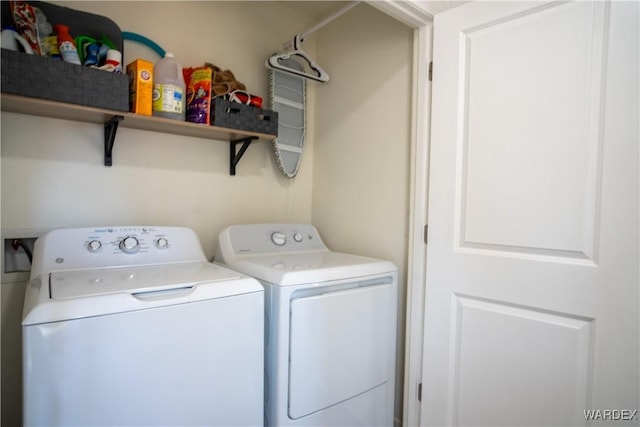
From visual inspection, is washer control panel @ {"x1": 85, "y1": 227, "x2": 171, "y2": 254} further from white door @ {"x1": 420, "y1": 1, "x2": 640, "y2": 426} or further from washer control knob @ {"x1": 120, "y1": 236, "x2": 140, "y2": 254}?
white door @ {"x1": 420, "y1": 1, "x2": 640, "y2": 426}

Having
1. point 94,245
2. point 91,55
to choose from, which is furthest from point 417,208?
point 91,55

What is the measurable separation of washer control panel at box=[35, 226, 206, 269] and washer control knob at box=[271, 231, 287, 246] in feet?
1.31

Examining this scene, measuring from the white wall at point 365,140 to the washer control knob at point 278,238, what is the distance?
1.24 ft

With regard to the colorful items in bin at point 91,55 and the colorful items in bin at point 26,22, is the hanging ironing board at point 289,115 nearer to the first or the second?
the colorful items in bin at point 91,55

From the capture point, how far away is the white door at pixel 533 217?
3.80ft

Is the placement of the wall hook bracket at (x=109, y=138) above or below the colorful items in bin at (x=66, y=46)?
below

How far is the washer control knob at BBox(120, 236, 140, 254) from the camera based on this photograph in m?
1.49

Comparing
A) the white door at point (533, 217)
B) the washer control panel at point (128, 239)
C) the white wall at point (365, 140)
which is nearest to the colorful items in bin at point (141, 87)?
the washer control panel at point (128, 239)

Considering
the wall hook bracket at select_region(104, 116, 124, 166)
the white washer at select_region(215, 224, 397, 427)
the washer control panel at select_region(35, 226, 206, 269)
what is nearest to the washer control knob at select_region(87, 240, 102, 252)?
the washer control panel at select_region(35, 226, 206, 269)

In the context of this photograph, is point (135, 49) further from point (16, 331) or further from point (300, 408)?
point (300, 408)

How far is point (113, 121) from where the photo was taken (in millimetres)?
1544

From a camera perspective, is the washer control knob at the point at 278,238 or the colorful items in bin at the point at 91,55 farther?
the washer control knob at the point at 278,238

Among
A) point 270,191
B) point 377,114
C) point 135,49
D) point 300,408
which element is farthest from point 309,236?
point 135,49

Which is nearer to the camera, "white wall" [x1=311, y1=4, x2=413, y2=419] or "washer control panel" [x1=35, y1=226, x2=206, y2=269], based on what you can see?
"washer control panel" [x1=35, y1=226, x2=206, y2=269]
